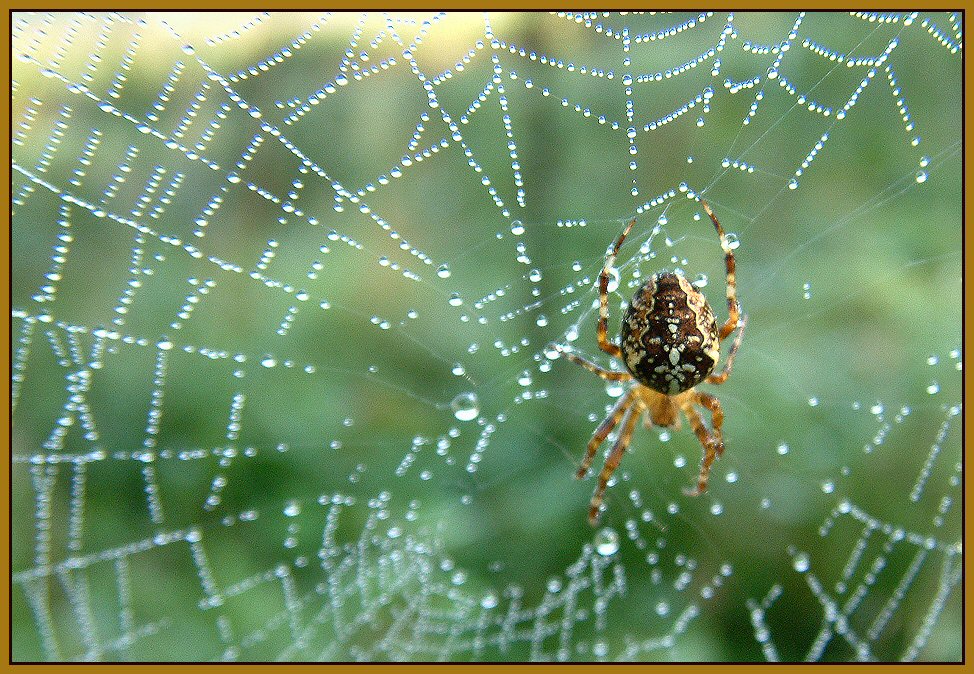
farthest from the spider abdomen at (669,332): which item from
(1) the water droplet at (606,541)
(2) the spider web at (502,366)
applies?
(1) the water droplet at (606,541)

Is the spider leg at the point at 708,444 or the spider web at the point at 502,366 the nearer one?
the spider leg at the point at 708,444

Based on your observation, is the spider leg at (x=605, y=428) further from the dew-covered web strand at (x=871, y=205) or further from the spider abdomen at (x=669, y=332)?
the dew-covered web strand at (x=871, y=205)

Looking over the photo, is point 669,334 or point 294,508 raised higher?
point 669,334

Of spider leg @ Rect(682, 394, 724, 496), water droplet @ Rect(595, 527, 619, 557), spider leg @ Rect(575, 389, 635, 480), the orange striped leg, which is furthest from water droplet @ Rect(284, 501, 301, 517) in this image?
the orange striped leg

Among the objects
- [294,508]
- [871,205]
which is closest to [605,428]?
[294,508]

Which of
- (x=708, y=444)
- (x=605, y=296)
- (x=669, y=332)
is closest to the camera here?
(x=669, y=332)

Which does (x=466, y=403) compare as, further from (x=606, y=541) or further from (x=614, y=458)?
(x=606, y=541)
